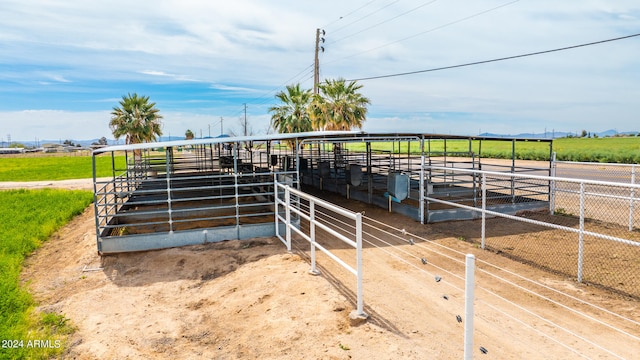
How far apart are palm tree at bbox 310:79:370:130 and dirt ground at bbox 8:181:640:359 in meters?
16.8

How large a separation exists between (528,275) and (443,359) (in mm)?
3591

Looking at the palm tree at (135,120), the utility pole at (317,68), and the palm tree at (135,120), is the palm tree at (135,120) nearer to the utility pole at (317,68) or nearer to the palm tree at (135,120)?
the palm tree at (135,120)

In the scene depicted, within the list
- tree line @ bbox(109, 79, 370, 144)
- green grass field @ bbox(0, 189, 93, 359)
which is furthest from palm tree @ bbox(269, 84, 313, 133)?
green grass field @ bbox(0, 189, 93, 359)

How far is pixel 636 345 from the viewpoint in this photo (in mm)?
4168

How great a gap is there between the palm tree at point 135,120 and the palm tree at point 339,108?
16960 millimetres

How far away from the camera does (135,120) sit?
33.8 m

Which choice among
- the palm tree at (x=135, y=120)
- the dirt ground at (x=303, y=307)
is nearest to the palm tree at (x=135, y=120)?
the palm tree at (x=135, y=120)

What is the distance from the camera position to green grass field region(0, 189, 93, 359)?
506cm

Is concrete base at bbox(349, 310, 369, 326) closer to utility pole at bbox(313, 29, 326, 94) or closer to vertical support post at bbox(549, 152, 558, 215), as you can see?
vertical support post at bbox(549, 152, 558, 215)

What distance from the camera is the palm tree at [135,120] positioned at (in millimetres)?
33688

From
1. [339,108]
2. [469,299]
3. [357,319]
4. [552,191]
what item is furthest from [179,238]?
[339,108]

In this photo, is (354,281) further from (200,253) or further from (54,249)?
(54,249)

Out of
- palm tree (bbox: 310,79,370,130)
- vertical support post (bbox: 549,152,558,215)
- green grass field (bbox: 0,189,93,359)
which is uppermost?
palm tree (bbox: 310,79,370,130)

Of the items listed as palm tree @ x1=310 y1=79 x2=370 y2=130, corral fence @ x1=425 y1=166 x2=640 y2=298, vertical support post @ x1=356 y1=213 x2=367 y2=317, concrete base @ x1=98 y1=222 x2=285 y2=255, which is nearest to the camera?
vertical support post @ x1=356 y1=213 x2=367 y2=317
